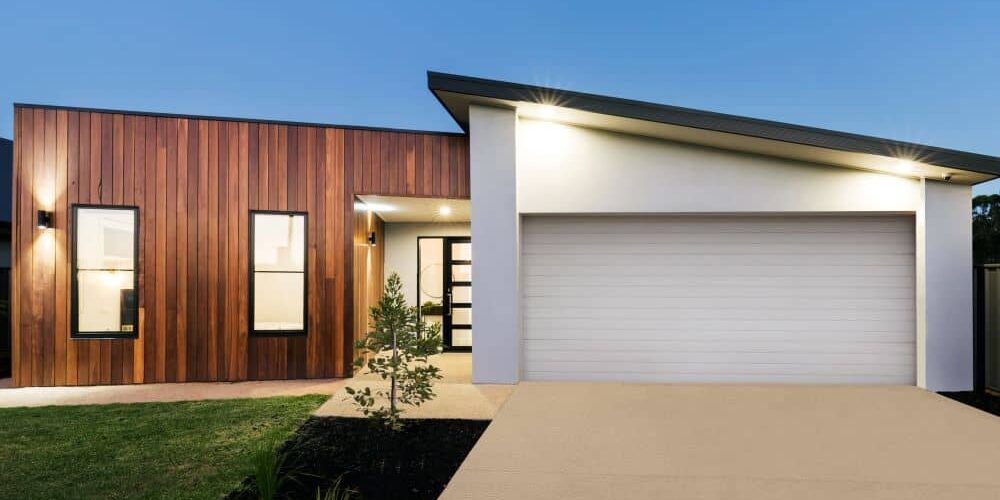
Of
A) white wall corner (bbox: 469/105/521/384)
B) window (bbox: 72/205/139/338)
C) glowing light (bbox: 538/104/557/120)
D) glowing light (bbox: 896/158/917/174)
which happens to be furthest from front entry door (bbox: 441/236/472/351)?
glowing light (bbox: 896/158/917/174)

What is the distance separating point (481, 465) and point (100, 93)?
8864 cm

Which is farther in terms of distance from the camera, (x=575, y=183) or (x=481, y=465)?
(x=575, y=183)

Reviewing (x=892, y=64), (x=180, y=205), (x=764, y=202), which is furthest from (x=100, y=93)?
(x=892, y=64)

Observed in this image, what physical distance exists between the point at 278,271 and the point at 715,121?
5438mm

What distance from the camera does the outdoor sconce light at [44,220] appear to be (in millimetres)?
6421

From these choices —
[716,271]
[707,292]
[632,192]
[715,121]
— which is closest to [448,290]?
[632,192]

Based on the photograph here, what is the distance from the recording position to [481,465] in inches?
154

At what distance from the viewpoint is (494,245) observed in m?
6.50

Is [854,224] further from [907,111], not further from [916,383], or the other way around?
[907,111]

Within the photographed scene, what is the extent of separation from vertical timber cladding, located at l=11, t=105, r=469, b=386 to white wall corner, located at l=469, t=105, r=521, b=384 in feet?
1.80

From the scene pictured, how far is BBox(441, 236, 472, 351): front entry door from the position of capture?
372 inches

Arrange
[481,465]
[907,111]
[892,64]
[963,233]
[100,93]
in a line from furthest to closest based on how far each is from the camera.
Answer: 1. [100,93]
2. [907,111]
3. [892,64]
4. [963,233]
5. [481,465]

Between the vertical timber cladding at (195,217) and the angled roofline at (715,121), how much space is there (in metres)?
1.03

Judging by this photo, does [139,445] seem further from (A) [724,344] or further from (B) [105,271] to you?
(A) [724,344]
